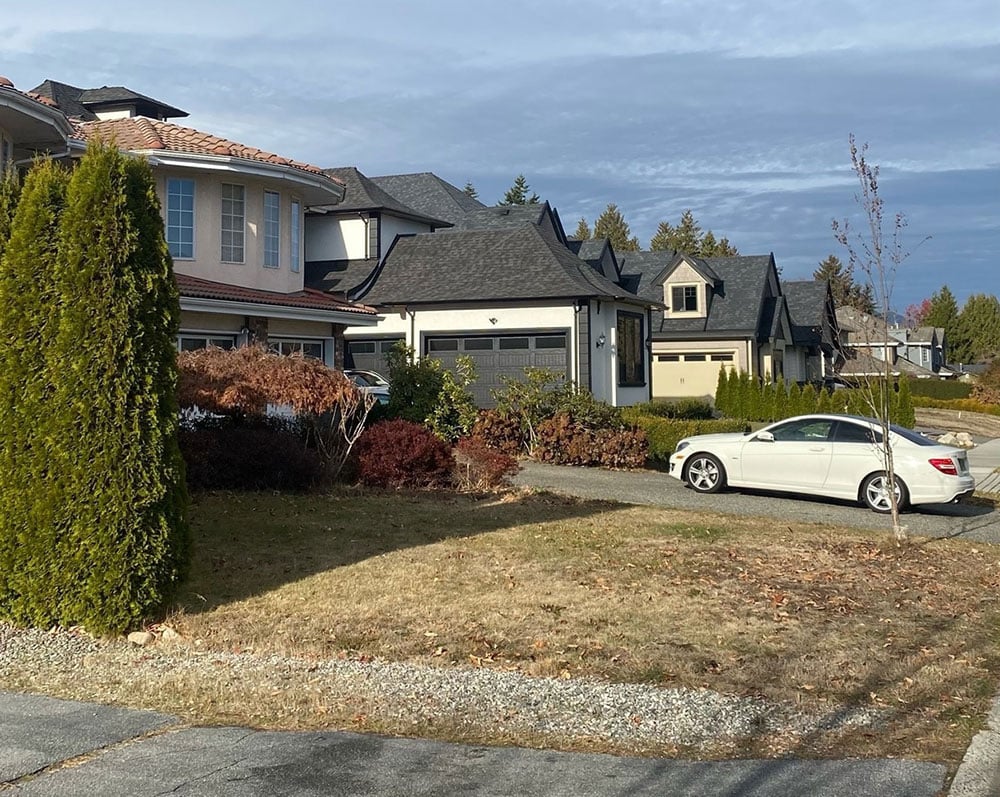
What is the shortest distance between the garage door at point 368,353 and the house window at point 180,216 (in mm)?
9411

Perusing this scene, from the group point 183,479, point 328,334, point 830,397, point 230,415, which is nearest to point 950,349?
point 830,397

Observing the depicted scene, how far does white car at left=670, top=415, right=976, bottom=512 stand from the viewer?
48.4ft

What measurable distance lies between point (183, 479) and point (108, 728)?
2.73 metres

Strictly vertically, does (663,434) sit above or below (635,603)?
above

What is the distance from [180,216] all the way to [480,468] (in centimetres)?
915

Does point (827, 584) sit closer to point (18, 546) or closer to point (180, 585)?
point (180, 585)

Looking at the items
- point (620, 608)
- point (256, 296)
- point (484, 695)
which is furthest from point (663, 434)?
point (484, 695)

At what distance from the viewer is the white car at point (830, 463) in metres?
14.8

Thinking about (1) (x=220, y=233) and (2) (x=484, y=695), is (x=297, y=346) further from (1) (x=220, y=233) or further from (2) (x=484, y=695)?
Answer: (2) (x=484, y=695)

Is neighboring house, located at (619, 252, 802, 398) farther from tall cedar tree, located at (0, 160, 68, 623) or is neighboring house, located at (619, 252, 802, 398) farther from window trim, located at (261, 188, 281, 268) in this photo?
tall cedar tree, located at (0, 160, 68, 623)

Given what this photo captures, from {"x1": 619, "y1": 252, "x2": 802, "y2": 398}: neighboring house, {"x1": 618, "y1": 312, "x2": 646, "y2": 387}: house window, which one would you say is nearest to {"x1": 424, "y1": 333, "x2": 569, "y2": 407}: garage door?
{"x1": 618, "y1": 312, "x2": 646, "y2": 387}: house window

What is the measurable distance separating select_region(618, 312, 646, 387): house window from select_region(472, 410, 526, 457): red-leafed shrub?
28.5ft

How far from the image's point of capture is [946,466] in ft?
48.1

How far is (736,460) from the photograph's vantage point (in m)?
16.5
